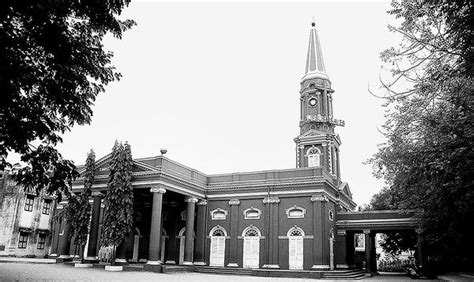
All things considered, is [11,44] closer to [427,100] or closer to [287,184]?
[427,100]

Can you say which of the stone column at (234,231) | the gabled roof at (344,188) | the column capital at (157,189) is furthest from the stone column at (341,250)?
the column capital at (157,189)

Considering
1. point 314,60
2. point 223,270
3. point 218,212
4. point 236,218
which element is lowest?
point 223,270

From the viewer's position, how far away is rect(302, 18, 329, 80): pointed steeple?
37.8 m

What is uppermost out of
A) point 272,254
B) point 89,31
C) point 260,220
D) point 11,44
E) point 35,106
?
point 89,31

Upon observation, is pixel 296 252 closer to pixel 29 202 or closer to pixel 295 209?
pixel 295 209

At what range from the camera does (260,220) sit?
2962 centimetres

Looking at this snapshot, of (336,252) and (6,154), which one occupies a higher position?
(6,154)

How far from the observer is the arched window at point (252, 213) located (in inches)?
1176

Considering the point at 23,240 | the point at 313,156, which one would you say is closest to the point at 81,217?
the point at 23,240

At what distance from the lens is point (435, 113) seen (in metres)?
13.2

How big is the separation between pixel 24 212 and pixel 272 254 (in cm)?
2565

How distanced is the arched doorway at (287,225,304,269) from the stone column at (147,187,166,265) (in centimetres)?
919

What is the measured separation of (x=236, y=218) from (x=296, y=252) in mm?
5400

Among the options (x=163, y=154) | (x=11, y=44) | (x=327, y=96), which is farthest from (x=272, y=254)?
(x=11, y=44)
